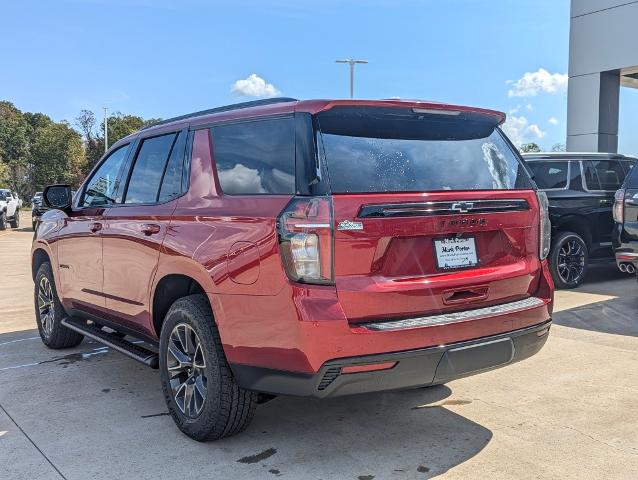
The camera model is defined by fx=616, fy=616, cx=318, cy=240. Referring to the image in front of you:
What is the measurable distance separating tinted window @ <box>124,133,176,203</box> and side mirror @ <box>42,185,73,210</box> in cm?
113

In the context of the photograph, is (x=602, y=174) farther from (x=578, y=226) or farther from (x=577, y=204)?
(x=578, y=226)

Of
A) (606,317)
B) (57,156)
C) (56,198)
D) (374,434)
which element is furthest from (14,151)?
(374,434)

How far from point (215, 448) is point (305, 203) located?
1.57 m

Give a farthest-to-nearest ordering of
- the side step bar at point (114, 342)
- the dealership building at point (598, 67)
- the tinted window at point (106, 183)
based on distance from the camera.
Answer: the dealership building at point (598, 67) → the tinted window at point (106, 183) → the side step bar at point (114, 342)

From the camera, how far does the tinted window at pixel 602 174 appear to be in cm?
890

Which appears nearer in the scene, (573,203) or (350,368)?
(350,368)

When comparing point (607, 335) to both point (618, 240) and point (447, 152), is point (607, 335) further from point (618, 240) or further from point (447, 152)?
point (447, 152)

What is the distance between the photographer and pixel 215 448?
353cm

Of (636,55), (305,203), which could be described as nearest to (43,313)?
(305,203)

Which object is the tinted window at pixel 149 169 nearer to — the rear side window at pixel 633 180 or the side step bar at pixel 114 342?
the side step bar at pixel 114 342

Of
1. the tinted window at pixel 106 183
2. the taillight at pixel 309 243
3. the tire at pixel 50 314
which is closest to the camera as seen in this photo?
the taillight at pixel 309 243

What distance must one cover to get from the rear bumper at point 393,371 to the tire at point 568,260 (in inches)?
217

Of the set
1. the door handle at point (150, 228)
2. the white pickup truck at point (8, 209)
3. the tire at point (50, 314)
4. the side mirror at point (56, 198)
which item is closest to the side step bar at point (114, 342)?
the tire at point (50, 314)

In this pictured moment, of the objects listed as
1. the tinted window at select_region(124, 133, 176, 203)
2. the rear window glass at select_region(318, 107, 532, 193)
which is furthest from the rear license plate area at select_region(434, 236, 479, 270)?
the tinted window at select_region(124, 133, 176, 203)
